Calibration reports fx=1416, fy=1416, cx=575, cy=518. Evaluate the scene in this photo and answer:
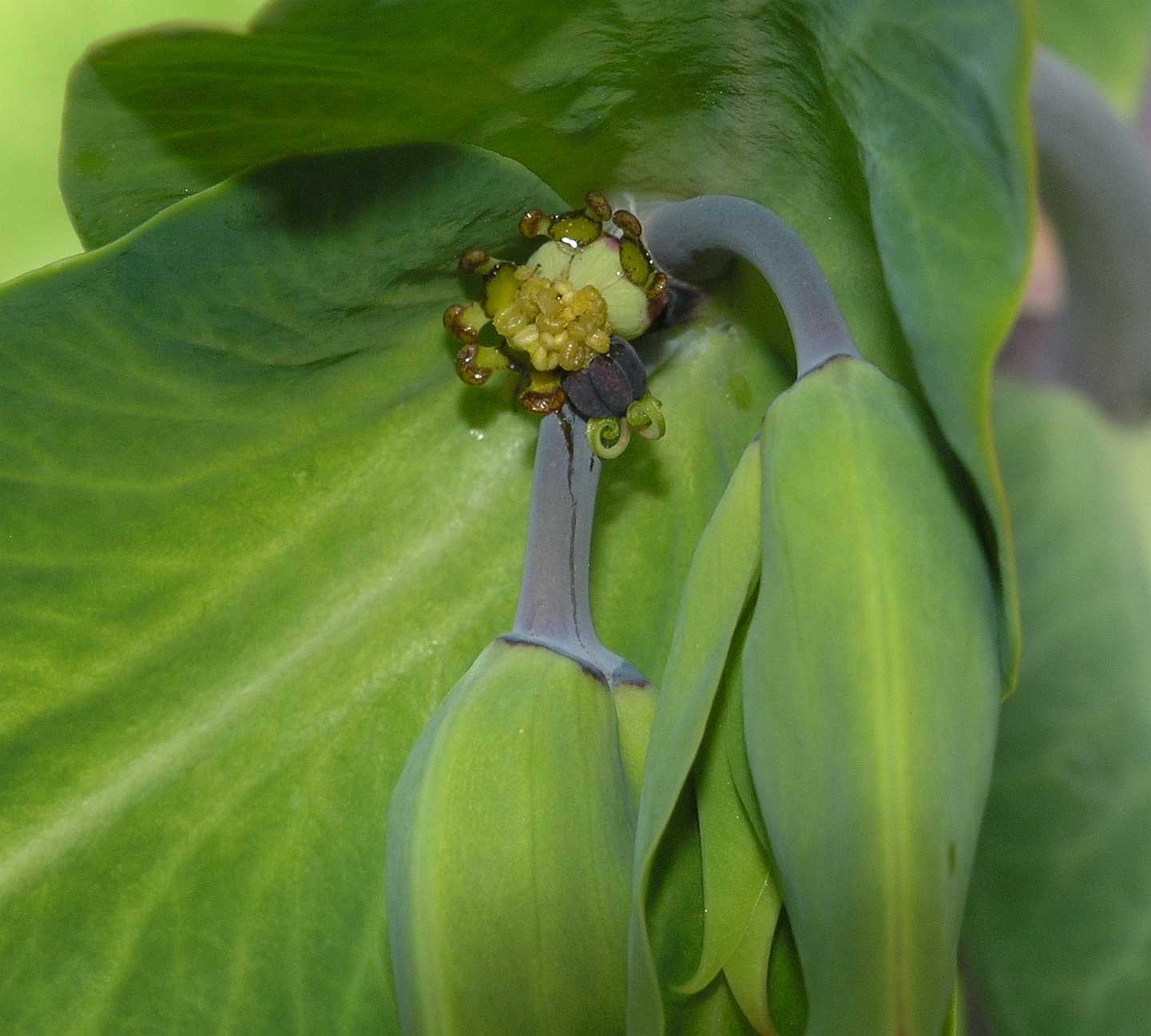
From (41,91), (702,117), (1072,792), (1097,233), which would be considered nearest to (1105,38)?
(1097,233)

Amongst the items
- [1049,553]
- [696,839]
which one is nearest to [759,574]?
[696,839]

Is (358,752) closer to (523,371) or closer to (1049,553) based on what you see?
(523,371)

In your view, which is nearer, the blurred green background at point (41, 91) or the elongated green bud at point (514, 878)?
the elongated green bud at point (514, 878)

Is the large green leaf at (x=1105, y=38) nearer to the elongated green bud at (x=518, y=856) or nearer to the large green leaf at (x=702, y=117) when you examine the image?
the large green leaf at (x=702, y=117)

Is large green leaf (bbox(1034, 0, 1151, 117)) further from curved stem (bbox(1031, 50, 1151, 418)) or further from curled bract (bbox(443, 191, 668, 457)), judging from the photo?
curled bract (bbox(443, 191, 668, 457))

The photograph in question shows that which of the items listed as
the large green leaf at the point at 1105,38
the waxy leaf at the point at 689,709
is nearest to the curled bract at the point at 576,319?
the waxy leaf at the point at 689,709

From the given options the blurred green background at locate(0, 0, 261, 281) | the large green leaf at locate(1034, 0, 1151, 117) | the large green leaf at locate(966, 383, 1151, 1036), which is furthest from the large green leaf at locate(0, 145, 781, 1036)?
the large green leaf at locate(1034, 0, 1151, 117)
